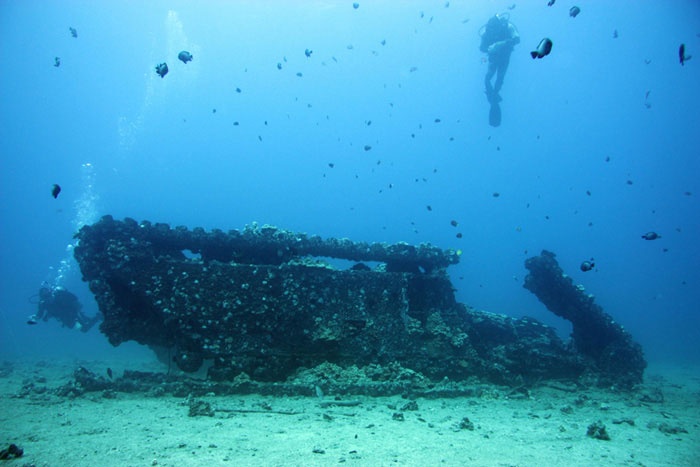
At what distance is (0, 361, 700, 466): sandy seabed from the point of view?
13.8 feet

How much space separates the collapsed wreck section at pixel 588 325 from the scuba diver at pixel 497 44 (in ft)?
59.5

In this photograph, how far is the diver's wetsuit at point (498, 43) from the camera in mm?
24431

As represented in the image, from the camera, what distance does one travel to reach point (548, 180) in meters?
156

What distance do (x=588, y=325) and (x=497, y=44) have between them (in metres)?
21.3

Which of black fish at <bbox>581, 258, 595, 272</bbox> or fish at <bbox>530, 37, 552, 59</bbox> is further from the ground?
fish at <bbox>530, 37, 552, 59</bbox>

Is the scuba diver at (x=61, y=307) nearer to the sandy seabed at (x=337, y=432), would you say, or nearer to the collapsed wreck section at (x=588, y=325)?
the sandy seabed at (x=337, y=432)

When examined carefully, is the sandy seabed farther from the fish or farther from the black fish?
the fish

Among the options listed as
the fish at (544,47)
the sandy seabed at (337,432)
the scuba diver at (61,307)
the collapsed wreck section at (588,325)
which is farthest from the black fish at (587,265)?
the scuba diver at (61,307)

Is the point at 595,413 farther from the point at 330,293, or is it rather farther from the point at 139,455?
the point at 139,455

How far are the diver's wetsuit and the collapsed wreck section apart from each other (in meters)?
18.1

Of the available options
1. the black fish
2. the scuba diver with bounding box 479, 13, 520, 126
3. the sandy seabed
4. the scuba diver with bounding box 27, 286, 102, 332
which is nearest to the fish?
the black fish

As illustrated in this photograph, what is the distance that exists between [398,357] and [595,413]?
440 cm

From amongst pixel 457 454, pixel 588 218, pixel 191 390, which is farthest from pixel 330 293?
pixel 588 218

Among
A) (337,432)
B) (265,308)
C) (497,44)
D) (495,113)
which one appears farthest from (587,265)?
(497,44)
